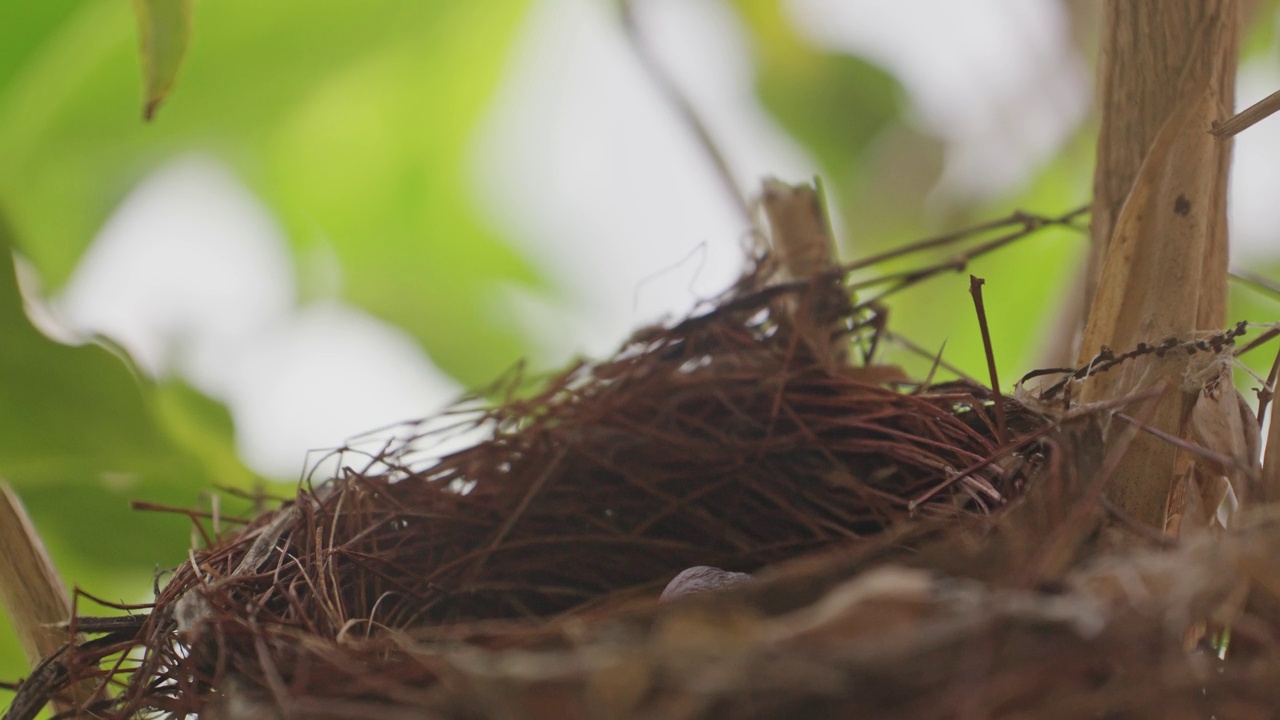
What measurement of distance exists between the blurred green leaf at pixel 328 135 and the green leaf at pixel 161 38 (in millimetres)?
502

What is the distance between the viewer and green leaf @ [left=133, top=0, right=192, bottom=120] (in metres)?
0.64

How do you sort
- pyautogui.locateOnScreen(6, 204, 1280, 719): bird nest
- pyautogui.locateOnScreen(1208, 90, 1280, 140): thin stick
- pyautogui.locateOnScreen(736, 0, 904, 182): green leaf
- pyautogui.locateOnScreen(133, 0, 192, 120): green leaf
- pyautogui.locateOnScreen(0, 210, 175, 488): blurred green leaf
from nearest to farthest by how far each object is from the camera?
pyautogui.locateOnScreen(6, 204, 1280, 719): bird nest → pyautogui.locateOnScreen(1208, 90, 1280, 140): thin stick → pyautogui.locateOnScreen(133, 0, 192, 120): green leaf → pyautogui.locateOnScreen(0, 210, 175, 488): blurred green leaf → pyautogui.locateOnScreen(736, 0, 904, 182): green leaf

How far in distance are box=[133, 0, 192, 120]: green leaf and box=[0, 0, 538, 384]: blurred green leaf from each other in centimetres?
50

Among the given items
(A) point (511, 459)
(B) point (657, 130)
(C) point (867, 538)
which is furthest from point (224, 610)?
(B) point (657, 130)

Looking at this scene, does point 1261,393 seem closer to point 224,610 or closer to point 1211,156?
point 1211,156

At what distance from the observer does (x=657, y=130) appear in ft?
5.57

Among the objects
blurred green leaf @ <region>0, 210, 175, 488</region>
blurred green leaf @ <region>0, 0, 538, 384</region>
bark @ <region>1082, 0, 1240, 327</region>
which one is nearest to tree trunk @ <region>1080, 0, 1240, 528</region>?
bark @ <region>1082, 0, 1240, 327</region>

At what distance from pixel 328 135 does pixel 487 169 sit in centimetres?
28

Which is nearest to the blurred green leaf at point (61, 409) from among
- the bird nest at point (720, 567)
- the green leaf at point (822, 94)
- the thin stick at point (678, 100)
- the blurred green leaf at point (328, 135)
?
the bird nest at point (720, 567)

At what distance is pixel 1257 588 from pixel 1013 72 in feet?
4.09

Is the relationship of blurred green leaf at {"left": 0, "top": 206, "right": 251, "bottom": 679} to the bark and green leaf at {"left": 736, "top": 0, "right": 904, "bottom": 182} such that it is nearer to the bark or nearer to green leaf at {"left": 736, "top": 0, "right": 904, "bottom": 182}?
the bark

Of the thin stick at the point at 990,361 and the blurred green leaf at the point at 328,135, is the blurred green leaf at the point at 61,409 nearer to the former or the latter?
the blurred green leaf at the point at 328,135

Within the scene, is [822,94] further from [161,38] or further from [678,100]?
[161,38]

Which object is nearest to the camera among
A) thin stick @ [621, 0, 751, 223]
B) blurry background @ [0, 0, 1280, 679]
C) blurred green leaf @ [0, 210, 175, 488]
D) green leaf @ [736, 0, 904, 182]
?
blurred green leaf @ [0, 210, 175, 488]
